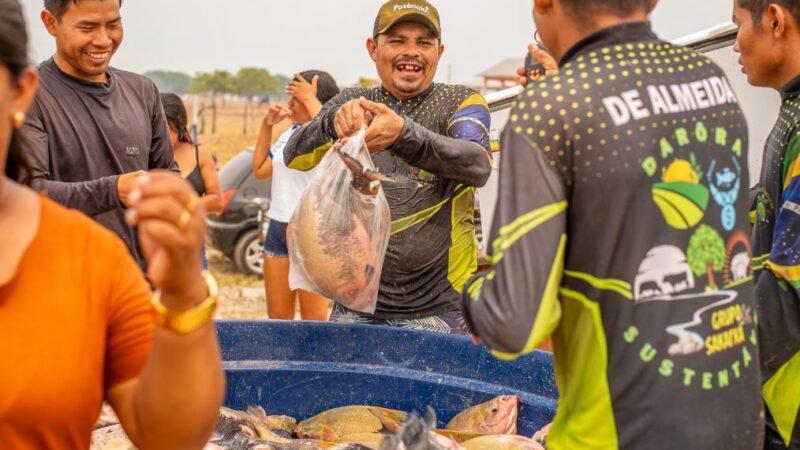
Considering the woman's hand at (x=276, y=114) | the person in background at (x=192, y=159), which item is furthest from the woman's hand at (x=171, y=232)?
the woman's hand at (x=276, y=114)

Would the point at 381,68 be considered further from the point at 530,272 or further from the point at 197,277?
the point at 197,277

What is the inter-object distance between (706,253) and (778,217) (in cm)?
54

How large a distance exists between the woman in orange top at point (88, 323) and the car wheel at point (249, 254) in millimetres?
8385

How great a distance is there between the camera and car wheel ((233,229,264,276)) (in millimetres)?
9719

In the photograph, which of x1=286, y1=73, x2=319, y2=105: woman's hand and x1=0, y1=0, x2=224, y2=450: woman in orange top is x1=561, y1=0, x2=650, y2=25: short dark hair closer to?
x1=0, y1=0, x2=224, y2=450: woman in orange top

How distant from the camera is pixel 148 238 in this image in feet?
3.67

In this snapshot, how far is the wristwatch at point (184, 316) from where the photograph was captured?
1.18 metres

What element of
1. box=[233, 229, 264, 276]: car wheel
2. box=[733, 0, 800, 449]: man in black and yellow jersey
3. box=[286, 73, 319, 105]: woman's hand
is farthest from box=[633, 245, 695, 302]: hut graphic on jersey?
box=[233, 229, 264, 276]: car wheel

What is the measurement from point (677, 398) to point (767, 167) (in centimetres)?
89

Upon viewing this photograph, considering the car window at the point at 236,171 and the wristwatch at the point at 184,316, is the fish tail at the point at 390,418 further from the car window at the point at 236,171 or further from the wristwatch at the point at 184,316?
the car window at the point at 236,171

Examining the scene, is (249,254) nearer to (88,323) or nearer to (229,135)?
(88,323)

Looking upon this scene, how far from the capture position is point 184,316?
118cm

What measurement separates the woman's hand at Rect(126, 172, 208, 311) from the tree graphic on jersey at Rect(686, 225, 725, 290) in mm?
890

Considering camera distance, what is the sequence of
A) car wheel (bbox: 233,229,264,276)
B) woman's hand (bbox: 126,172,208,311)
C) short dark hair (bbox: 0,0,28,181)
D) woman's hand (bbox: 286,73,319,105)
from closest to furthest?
woman's hand (bbox: 126,172,208,311)
short dark hair (bbox: 0,0,28,181)
woman's hand (bbox: 286,73,319,105)
car wheel (bbox: 233,229,264,276)
